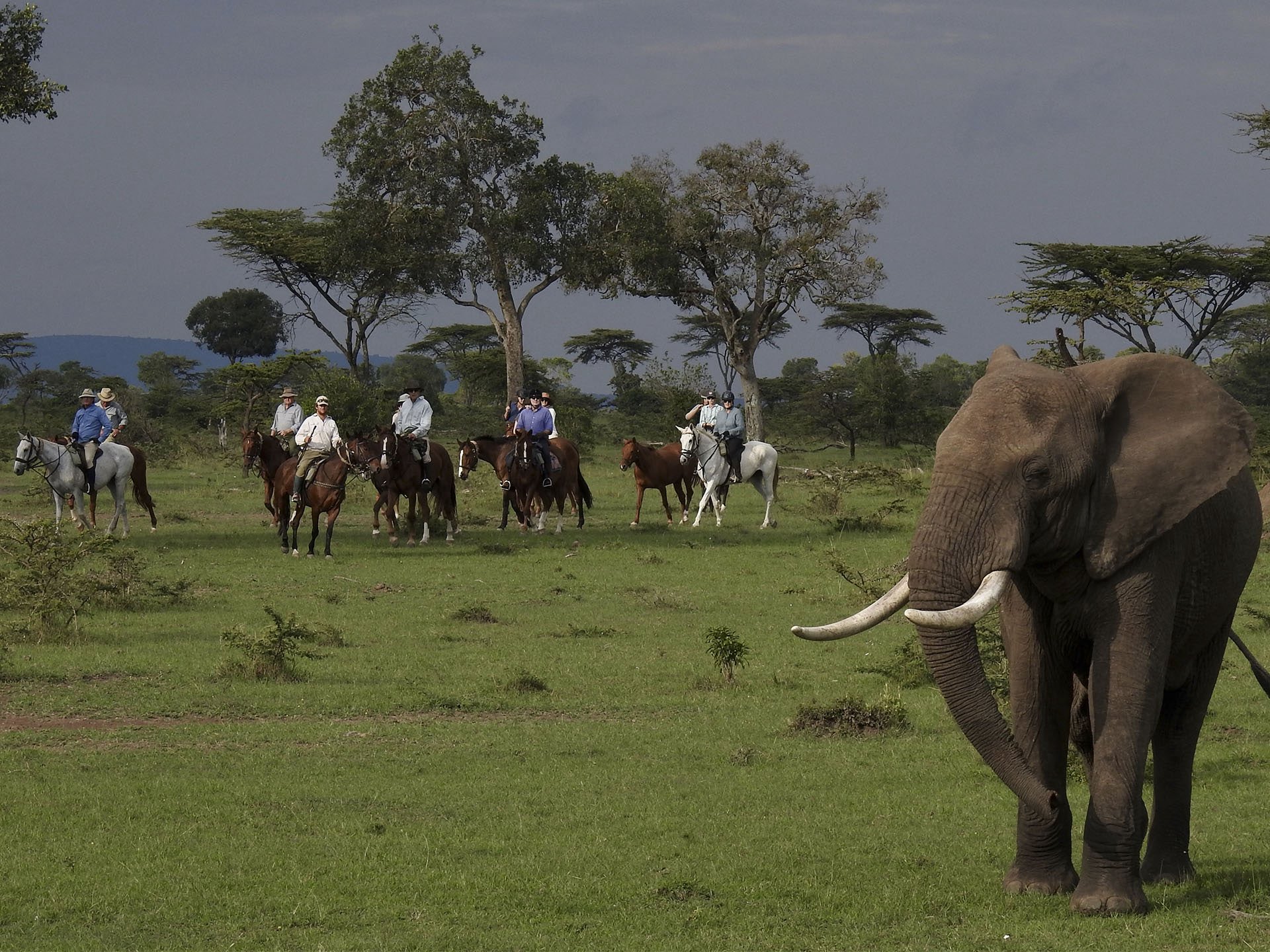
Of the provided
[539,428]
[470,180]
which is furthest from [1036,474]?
[470,180]

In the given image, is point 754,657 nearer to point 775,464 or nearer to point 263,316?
point 775,464

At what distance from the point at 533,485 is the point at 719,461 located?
12.3 feet

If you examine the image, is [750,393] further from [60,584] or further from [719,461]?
[60,584]

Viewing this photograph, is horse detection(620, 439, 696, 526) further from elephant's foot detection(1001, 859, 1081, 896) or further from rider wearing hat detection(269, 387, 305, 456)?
elephant's foot detection(1001, 859, 1081, 896)

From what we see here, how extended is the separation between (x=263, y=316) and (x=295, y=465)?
220ft

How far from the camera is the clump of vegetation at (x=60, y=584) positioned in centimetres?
1476

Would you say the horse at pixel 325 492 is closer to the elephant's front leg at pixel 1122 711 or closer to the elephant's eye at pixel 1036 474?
the elephant's front leg at pixel 1122 711

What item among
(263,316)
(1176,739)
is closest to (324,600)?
(1176,739)

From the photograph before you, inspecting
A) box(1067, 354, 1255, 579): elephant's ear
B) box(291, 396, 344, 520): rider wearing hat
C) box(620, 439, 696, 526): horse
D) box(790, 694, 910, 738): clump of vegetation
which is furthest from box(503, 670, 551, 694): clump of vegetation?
box(620, 439, 696, 526): horse

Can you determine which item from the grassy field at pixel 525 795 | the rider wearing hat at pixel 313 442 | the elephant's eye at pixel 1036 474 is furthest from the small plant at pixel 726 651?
the rider wearing hat at pixel 313 442

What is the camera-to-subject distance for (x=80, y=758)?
995cm

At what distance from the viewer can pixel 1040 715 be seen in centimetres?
680

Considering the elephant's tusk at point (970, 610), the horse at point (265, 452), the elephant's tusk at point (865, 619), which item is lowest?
the horse at point (265, 452)

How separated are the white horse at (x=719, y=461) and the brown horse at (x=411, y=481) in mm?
4767
